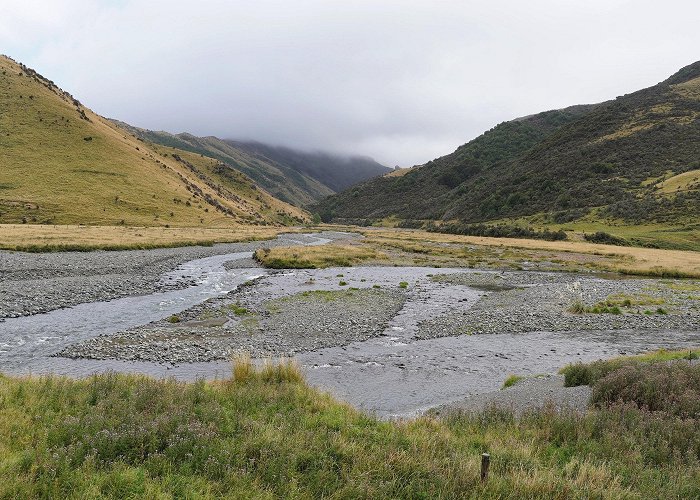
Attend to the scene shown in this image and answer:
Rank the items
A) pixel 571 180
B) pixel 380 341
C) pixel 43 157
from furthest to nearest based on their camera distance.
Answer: pixel 571 180
pixel 43 157
pixel 380 341

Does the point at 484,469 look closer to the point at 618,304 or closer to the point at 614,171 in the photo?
the point at 618,304

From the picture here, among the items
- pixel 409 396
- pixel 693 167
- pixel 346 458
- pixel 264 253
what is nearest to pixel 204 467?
pixel 346 458

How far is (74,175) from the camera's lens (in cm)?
10388

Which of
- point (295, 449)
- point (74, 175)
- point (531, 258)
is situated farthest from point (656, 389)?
point (74, 175)

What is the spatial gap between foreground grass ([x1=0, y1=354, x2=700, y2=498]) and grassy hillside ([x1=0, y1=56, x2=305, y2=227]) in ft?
297

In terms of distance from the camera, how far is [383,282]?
4403cm

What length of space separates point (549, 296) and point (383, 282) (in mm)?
15547

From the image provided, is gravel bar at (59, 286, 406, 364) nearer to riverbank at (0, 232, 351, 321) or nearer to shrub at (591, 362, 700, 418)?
riverbank at (0, 232, 351, 321)

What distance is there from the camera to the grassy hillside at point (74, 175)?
9056cm

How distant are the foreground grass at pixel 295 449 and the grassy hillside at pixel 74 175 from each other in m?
90.6

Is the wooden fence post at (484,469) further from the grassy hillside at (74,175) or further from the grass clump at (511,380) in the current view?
the grassy hillside at (74,175)

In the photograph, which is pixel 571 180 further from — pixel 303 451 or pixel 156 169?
pixel 303 451

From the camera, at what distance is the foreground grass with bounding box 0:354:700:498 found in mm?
6488

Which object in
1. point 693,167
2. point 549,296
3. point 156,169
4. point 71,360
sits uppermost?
point 156,169
